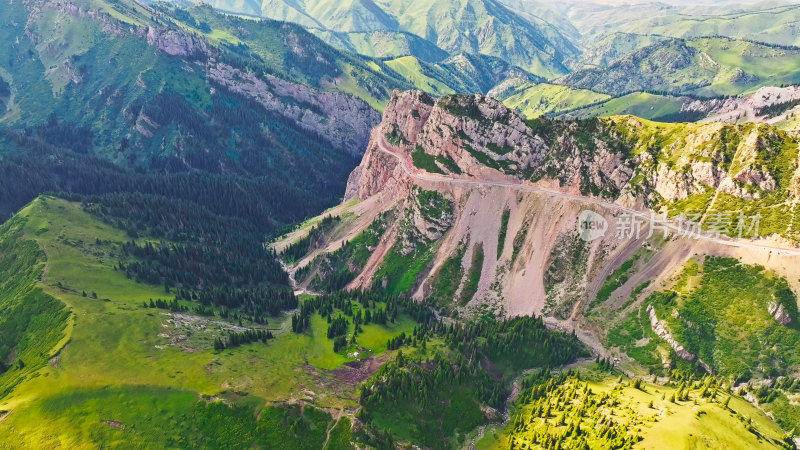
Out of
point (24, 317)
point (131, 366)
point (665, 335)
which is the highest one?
point (665, 335)

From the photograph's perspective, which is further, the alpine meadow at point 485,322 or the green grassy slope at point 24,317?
the green grassy slope at point 24,317

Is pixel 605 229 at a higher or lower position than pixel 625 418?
higher

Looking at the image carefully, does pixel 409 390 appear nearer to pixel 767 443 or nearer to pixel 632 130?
pixel 767 443

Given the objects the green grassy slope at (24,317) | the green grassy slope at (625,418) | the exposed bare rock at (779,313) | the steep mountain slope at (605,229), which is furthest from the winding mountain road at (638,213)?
the green grassy slope at (24,317)

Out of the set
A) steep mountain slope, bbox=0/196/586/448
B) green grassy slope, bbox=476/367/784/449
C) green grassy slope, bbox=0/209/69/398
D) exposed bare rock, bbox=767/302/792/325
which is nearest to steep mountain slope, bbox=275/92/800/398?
exposed bare rock, bbox=767/302/792/325

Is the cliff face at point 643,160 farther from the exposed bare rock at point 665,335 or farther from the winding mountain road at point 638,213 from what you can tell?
the exposed bare rock at point 665,335

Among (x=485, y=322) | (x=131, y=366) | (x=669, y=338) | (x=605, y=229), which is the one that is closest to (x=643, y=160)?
(x=605, y=229)

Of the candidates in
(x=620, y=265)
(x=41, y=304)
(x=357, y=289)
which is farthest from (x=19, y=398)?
(x=620, y=265)

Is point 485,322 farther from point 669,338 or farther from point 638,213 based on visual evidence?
point 638,213
